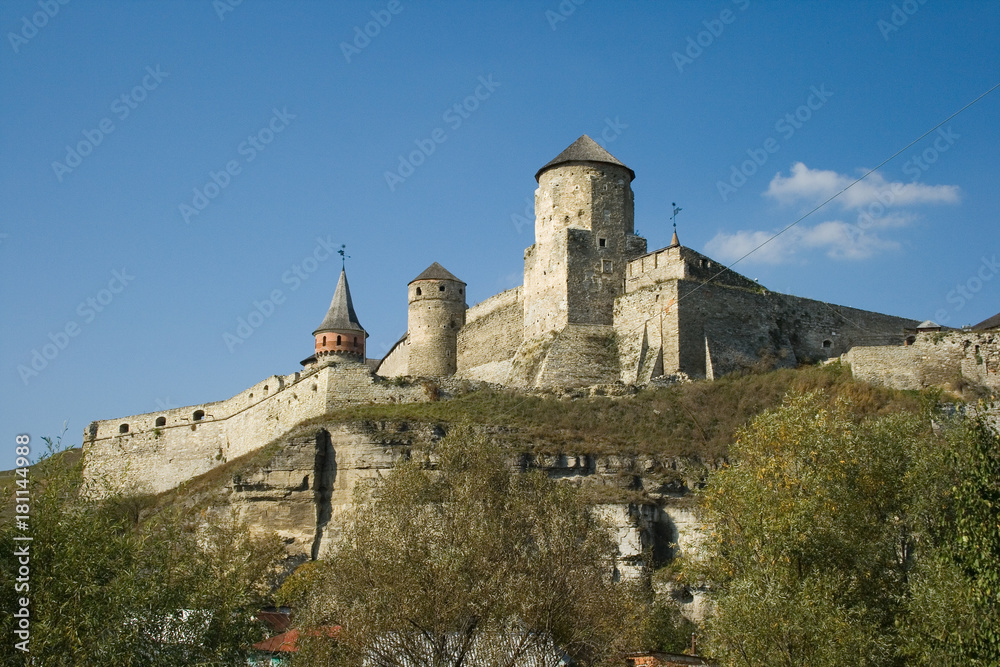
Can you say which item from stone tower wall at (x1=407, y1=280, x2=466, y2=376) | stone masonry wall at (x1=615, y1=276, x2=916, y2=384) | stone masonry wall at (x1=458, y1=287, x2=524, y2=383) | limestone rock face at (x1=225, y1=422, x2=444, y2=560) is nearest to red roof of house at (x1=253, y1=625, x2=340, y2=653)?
limestone rock face at (x1=225, y1=422, x2=444, y2=560)

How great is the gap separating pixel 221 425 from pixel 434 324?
12.2 meters

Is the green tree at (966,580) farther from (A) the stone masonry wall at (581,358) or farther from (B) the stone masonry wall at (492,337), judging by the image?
(B) the stone masonry wall at (492,337)

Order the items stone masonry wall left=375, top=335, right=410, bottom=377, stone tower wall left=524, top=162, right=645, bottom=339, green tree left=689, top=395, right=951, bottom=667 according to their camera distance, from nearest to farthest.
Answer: green tree left=689, top=395, right=951, bottom=667, stone tower wall left=524, top=162, right=645, bottom=339, stone masonry wall left=375, top=335, right=410, bottom=377

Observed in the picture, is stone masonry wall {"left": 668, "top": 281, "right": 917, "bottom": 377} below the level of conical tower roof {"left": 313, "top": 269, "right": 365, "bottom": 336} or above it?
below

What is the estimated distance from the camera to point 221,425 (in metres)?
54.7

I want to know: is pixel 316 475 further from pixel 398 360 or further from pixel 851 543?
pixel 398 360

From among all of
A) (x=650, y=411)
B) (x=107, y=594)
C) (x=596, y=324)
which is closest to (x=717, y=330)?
(x=596, y=324)

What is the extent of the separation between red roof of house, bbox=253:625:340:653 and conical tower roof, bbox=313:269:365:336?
30.9 m

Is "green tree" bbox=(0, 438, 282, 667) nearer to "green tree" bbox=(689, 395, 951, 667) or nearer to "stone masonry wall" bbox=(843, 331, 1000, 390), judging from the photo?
"green tree" bbox=(689, 395, 951, 667)

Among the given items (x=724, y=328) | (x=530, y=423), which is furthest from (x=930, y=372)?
(x=530, y=423)

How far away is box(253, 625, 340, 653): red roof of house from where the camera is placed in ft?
72.8

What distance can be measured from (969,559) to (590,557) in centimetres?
807

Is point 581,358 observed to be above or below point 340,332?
below

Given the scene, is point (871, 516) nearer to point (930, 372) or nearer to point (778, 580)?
point (778, 580)
